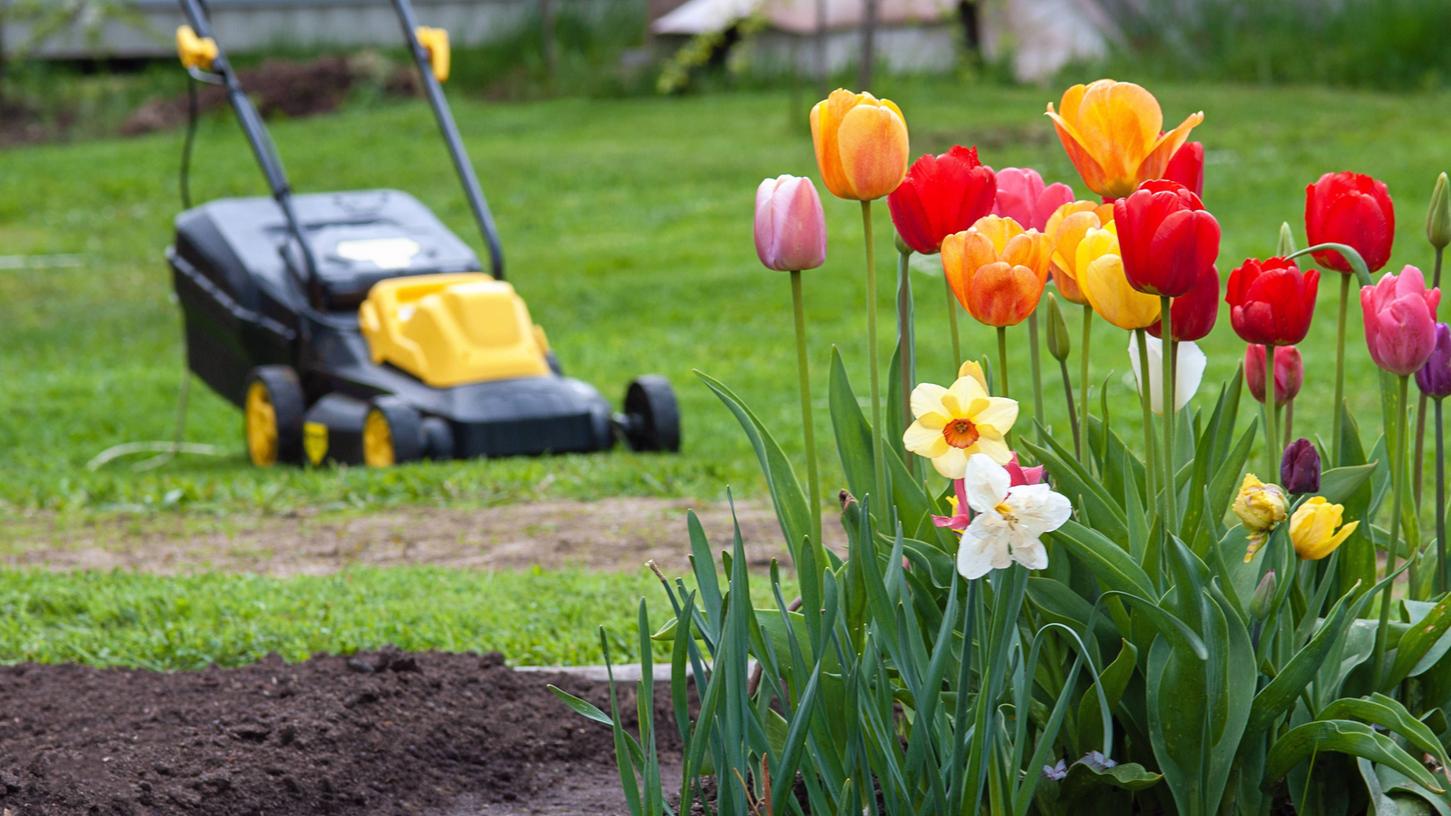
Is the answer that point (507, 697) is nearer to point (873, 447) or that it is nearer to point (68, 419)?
point (873, 447)

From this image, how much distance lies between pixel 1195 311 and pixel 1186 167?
264 millimetres

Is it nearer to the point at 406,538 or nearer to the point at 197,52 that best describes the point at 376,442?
the point at 406,538

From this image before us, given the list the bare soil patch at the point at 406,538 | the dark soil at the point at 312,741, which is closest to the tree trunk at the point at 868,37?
the bare soil patch at the point at 406,538

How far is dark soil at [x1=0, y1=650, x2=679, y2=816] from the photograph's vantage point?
2.39 meters

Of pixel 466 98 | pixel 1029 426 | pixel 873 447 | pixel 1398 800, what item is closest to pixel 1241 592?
pixel 1398 800

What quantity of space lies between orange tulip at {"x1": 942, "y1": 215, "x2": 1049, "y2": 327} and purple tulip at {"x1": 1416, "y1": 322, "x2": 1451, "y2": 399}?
414mm

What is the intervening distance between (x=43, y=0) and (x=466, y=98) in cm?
412

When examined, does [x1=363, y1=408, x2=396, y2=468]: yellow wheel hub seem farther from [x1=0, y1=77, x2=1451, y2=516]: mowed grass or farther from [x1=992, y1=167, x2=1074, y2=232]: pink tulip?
[x1=992, y1=167, x2=1074, y2=232]: pink tulip

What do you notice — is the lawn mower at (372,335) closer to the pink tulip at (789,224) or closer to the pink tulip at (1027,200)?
the pink tulip at (1027,200)

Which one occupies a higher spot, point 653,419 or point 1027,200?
point 1027,200

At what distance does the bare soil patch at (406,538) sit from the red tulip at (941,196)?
2319 mm

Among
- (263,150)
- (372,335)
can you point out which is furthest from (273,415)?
(263,150)

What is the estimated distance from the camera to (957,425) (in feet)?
5.59

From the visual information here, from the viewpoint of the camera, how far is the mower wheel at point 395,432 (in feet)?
17.7
